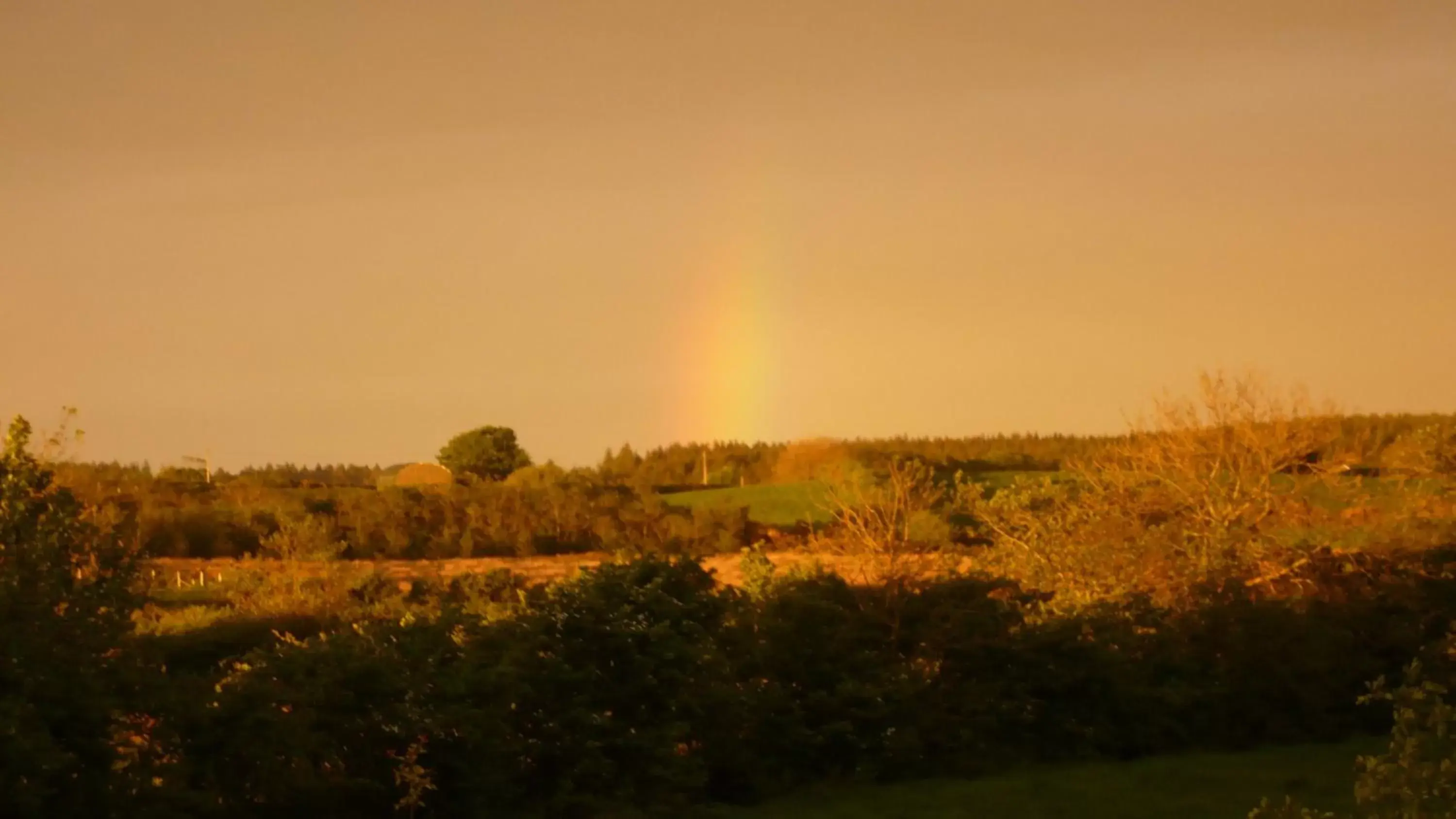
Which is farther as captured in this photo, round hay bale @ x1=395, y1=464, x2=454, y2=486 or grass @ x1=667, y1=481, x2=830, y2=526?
round hay bale @ x1=395, y1=464, x2=454, y2=486

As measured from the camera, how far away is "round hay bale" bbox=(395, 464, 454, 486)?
71188 mm

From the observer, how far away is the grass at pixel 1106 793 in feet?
43.8

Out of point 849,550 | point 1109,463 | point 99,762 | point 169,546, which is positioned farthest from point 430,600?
point 169,546

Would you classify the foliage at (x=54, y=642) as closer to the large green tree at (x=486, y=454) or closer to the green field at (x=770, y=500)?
the green field at (x=770, y=500)

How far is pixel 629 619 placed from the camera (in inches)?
525

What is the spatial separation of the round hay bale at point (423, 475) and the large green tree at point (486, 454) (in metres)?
6.34

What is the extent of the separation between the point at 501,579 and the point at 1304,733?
1912 centimetres

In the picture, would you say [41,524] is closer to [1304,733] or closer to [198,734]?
[198,734]

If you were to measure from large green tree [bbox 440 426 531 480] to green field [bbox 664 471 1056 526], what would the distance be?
2239 cm

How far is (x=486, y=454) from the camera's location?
283 ft

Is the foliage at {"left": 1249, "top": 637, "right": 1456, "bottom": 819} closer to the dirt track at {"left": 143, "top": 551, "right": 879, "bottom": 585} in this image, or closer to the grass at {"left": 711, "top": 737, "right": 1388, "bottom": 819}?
the grass at {"left": 711, "top": 737, "right": 1388, "bottom": 819}

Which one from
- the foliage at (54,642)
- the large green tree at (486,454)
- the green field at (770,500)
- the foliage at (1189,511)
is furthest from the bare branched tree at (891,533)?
the large green tree at (486,454)

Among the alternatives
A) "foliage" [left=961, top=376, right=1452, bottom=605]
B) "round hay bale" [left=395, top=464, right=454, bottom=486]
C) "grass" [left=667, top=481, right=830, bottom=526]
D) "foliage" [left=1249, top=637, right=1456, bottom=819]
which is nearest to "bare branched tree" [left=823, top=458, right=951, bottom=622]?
"foliage" [left=961, top=376, right=1452, bottom=605]

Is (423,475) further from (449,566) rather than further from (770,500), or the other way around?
(449,566)
